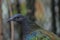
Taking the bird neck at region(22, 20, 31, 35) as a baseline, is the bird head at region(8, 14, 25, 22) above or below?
above

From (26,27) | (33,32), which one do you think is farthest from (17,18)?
(33,32)

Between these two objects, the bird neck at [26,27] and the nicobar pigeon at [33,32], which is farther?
the bird neck at [26,27]

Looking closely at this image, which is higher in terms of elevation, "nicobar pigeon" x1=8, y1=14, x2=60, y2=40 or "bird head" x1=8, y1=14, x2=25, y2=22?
"bird head" x1=8, y1=14, x2=25, y2=22

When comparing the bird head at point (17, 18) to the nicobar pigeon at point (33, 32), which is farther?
the bird head at point (17, 18)

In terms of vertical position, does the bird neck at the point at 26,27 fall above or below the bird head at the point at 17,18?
below

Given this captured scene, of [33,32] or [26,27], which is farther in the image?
[26,27]

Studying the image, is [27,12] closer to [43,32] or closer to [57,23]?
[57,23]

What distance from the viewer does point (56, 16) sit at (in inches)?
187

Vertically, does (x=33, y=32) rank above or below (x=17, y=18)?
below

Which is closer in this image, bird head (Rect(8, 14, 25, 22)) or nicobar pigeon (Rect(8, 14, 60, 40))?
nicobar pigeon (Rect(8, 14, 60, 40))

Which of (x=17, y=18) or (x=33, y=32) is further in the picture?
(x=17, y=18)

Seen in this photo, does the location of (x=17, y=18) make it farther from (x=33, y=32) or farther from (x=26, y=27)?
(x=33, y=32)

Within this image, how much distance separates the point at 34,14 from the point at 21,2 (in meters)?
0.36

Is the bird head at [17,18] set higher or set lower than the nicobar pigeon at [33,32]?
higher
